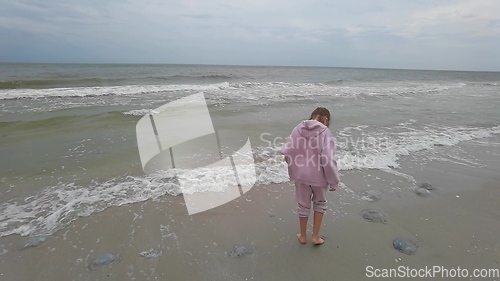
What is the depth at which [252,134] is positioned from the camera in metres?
7.78

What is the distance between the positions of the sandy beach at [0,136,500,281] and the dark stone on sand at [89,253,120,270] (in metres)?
0.05

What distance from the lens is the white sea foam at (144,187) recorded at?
3479 millimetres

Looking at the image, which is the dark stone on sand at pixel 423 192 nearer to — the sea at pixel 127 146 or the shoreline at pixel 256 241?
the shoreline at pixel 256 241

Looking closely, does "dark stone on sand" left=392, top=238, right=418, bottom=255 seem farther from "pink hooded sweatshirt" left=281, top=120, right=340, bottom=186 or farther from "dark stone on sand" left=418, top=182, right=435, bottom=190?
"dark stone on sand" left=418, top=182, right=435, bottom=190

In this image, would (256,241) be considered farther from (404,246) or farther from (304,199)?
(404,246)

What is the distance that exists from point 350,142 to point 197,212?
4.92 m

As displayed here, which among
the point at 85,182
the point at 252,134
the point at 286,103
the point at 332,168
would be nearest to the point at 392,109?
the point at 286,103

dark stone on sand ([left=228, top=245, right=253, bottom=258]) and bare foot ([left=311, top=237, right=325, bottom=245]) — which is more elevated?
bare foot ([left=311, top=237, right=325, bottom=245])

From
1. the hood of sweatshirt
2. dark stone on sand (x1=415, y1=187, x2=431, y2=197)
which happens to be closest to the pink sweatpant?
the hood of sweatshirt

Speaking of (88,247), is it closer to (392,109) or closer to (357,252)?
(357,252)

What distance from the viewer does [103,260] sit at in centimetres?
275

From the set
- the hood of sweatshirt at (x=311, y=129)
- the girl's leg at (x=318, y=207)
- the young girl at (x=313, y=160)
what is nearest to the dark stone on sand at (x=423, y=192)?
the girl's leg at (x=318, y=207)

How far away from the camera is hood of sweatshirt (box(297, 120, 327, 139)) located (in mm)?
2590

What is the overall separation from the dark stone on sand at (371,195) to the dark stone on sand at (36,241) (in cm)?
430
